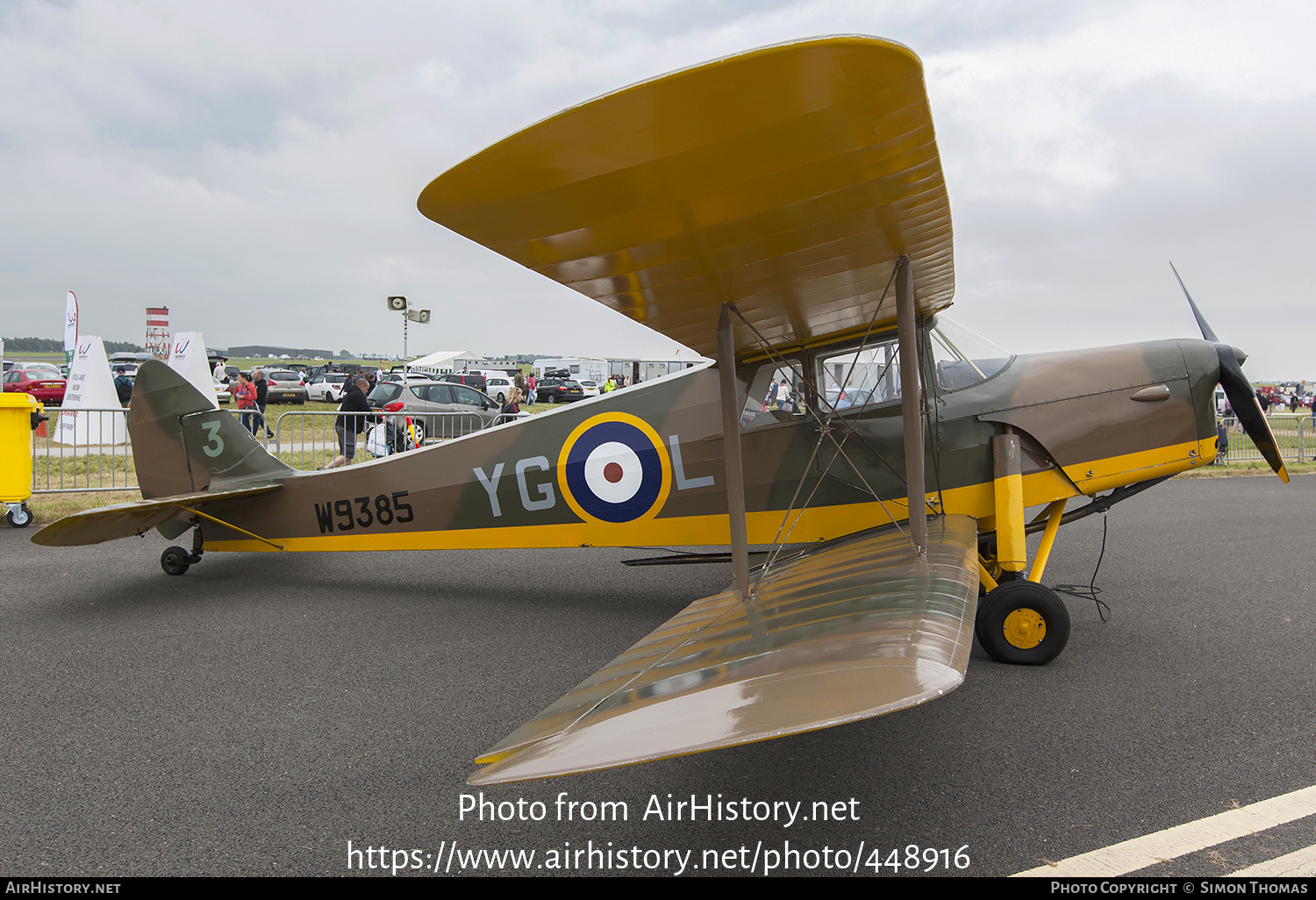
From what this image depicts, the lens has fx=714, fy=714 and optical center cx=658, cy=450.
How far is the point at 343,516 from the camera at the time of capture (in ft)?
17.3

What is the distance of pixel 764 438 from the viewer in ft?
14.3

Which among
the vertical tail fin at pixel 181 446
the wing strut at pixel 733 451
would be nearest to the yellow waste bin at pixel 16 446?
the vertical tail fin at pixel 181 446

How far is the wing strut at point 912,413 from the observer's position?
3.29 metres

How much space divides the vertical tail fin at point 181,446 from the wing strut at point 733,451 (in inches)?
156

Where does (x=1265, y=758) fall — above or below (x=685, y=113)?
below

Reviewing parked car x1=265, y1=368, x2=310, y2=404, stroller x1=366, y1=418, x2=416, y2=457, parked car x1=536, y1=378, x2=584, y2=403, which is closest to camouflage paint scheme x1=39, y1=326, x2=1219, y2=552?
stroller x1=366, y1=418, x2=416, y2=457

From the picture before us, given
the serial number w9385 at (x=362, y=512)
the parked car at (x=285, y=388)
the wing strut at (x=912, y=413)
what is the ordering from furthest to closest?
the parked car at (x=285, y=388), the serial number w9385 at (x=362, y=512), the wing strut at (x=912, y=413)

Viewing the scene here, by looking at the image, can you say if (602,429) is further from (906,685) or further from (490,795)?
(906,685)

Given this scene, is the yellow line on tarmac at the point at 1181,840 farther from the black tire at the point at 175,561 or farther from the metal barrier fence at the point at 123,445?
the metal barrier fence at the point at 123,445

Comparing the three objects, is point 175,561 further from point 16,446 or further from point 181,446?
point 16,446

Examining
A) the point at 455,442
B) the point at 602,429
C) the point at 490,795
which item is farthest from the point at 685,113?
the point at 455,442

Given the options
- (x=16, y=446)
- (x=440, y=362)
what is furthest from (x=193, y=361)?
(x=440, y=362)

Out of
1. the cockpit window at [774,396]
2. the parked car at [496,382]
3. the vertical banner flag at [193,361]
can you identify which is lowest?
the cockpit window at [774,396]

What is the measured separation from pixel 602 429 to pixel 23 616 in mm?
3900
